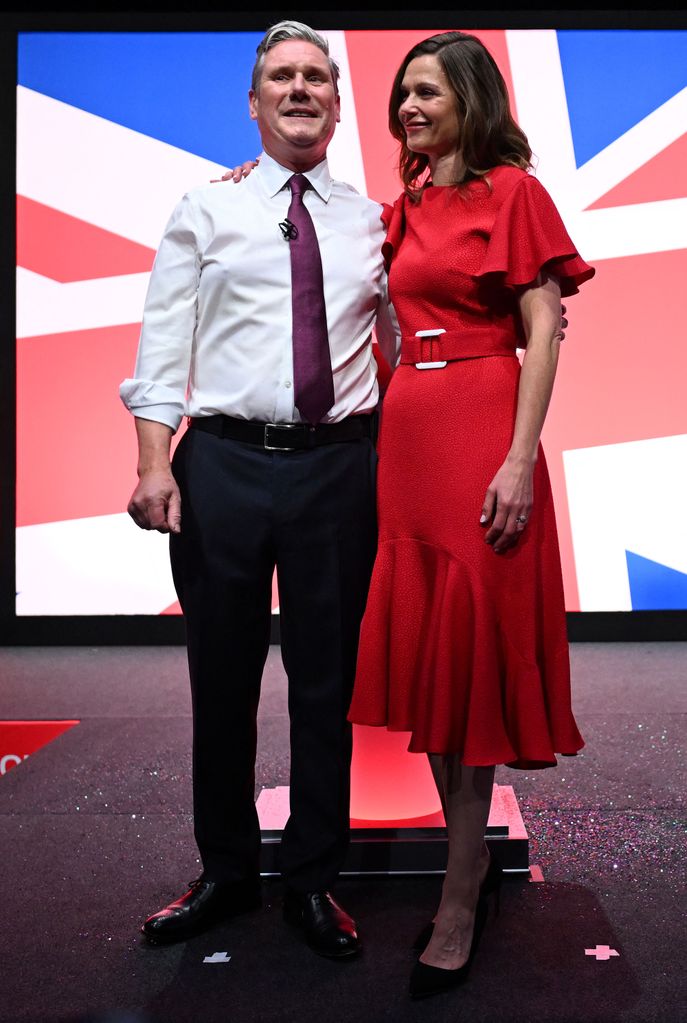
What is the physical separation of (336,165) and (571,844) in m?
3.22

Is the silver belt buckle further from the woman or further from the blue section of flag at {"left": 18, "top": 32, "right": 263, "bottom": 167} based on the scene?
the blue section of flag at {"left": 18, "top": 32, "right": 263, "bottom": 167}

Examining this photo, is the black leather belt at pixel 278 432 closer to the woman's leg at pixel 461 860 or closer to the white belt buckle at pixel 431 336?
the white belt buckle at pixel 431 336

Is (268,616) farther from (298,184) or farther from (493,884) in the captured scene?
(298,184)

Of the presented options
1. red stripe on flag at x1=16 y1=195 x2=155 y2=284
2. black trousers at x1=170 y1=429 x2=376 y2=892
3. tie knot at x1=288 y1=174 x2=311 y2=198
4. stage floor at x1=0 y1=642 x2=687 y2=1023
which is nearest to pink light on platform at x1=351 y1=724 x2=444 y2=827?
stage floor at x1=0 y1=642 x2=687 y2=1023

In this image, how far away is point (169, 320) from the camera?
1910 mm

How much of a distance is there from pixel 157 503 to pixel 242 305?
0.39 meters

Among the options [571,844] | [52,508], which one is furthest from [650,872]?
[52,508]

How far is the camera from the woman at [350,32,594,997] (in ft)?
5.60

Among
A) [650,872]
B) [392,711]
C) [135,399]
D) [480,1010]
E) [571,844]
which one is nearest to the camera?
[480,1010]

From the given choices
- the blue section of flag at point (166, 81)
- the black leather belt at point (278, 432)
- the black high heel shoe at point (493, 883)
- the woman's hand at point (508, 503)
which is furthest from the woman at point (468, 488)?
the blue section of flag at point (166, 81)

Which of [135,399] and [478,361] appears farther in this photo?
[135,399]

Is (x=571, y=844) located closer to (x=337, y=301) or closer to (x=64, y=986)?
(x=64, y=986)

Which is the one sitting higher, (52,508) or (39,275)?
(39,275)

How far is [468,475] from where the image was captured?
1738mm
